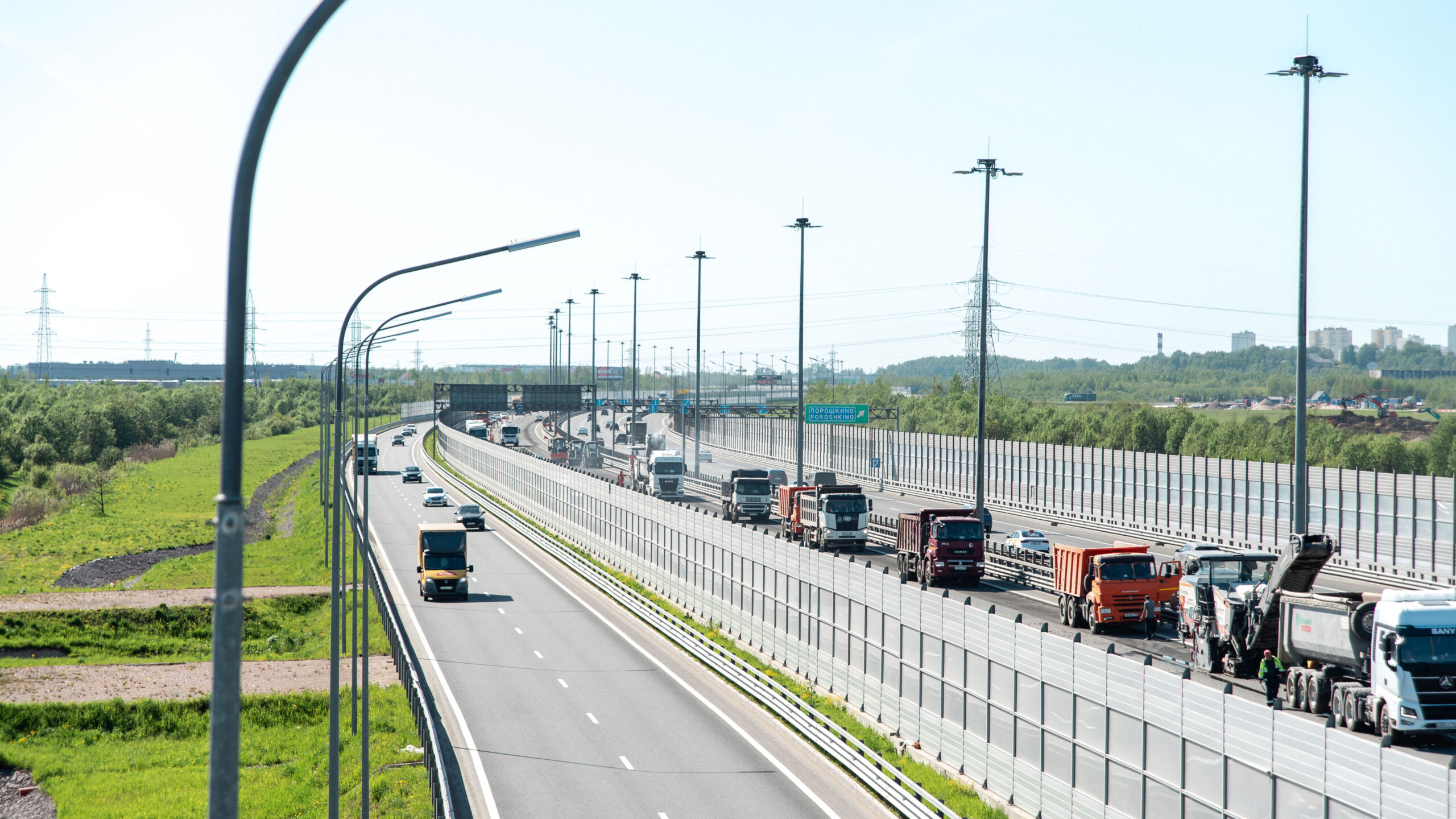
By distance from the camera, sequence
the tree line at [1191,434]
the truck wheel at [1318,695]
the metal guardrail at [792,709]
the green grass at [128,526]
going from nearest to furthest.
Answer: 1. the metal guardrail at [792,709]
2. the truck wheel at [1318,695]
3. the green grass at [128,526]
4. the tree line at [1191,434]

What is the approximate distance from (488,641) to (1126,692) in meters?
27.9

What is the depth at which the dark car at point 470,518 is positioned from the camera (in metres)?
78.8

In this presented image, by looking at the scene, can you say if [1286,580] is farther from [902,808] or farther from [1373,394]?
[1373,394]

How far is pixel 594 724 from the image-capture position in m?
31.7

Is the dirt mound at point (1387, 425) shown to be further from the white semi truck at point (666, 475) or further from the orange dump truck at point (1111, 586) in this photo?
the orange dump truck at point (1111, 586)

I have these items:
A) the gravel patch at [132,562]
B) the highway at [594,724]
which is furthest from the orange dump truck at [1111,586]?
the gravel patch at [132,562]

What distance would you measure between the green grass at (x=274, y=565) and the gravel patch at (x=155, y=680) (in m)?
14.6

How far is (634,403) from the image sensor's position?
125812 mm

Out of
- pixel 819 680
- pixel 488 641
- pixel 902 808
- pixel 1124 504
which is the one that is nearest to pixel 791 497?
pixel 1124 504

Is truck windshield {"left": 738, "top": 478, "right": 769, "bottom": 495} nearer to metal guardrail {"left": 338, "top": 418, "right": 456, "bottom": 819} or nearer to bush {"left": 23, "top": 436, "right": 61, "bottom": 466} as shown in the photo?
metal guardrail {"left": 338, "top": 418, "right": 456, "bottom": 819}

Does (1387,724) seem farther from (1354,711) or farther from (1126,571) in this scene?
(1126,571)

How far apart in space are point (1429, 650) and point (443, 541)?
3918 cm

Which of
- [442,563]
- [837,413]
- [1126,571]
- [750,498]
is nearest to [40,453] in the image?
[837,413]

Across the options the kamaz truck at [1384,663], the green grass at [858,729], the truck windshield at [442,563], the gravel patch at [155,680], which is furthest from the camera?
the truck windshield at [442,563]
